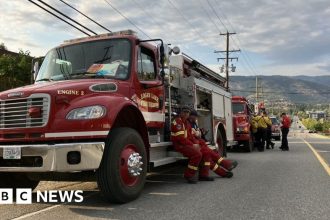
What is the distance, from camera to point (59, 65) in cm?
787

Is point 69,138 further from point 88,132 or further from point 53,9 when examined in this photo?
point 53,9

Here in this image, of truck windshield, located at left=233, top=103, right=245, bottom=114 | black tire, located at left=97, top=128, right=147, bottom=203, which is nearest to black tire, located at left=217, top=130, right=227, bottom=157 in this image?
black tire, located at left=97, top=128, right=147, bottom=203

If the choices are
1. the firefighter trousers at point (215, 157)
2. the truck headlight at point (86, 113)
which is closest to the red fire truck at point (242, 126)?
the firefighter trousers at point (215, 157)

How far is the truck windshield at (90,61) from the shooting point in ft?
24.3

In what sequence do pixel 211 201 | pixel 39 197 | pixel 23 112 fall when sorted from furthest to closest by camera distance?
pixel 39 197 < pixel 211 201 < pixel 23 112

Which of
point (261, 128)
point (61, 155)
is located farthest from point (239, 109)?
point (61, 155)

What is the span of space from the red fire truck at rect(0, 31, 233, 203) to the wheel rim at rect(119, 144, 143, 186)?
0.05ft

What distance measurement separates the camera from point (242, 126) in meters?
18.2

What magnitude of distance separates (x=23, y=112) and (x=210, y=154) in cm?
443

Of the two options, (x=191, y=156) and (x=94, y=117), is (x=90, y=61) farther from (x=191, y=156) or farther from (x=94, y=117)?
(x=191, y=156)

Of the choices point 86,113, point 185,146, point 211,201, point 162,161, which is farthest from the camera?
point 185,146

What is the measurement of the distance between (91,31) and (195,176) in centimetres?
643

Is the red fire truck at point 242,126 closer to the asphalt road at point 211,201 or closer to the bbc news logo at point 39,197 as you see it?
the asphalt road at point 211,201

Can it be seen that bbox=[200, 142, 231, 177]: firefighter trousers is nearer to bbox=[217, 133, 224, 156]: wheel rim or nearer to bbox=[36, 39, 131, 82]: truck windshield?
bbox=[217, 133, 224, 156]: wheel rim
